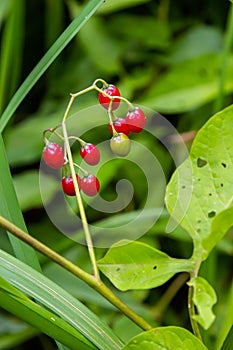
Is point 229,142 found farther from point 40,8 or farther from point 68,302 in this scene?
point 40,8

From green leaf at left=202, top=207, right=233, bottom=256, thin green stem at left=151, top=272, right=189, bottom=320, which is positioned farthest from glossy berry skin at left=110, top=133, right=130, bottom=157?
thin green stem at left=151, top=272, right=189, bottom=320

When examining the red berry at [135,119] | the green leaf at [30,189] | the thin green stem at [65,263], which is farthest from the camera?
the green leaf at [30,189]

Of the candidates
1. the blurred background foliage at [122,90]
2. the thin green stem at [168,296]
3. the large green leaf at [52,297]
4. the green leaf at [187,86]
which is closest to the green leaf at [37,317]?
the large green leaf at [52,297]

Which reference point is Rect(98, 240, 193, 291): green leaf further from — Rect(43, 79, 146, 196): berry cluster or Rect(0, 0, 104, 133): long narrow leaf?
Rect(0, 0, 104, 133): long narrow leaf

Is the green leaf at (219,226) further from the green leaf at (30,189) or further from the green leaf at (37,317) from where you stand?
the green leaf at (30,189)

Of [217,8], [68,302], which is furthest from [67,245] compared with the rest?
[217,8]
